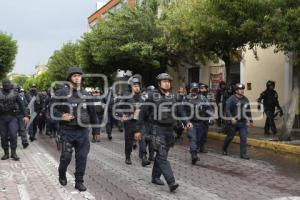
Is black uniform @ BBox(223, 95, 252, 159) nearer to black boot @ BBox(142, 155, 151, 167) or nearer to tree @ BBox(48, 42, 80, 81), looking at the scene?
black boot @ BBox(142, 155, 151, 167)

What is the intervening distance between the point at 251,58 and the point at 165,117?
13.7 m

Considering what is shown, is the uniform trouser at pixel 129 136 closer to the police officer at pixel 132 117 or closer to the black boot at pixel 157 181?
the police officer at pixel 132 117

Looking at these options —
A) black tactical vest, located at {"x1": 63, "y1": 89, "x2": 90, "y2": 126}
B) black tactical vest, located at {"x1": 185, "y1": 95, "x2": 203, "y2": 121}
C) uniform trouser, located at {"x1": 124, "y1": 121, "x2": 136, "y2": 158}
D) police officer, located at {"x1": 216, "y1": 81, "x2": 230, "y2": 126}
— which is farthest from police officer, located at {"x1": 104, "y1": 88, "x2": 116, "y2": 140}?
black tactical vest, located at {"x1": 63, "y1": 89, "x2": 90, "y2": 126}

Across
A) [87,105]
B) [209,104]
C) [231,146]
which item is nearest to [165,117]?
[87,105]

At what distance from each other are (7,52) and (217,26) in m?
32.1

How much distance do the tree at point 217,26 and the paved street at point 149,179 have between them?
3292 mm

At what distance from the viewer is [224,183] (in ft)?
28.9

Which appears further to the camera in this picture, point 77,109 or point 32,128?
point 32,128

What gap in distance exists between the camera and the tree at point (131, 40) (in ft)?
77.2

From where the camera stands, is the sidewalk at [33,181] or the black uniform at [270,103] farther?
the black uniform at [270,103]

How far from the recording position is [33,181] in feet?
29.4

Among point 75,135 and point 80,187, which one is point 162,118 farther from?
point 80,187

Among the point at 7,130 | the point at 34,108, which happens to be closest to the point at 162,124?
the point at 7,130

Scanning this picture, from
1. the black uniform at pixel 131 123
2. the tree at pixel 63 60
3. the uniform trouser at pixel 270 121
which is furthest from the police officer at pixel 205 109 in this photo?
the tree at pixel 63 60
